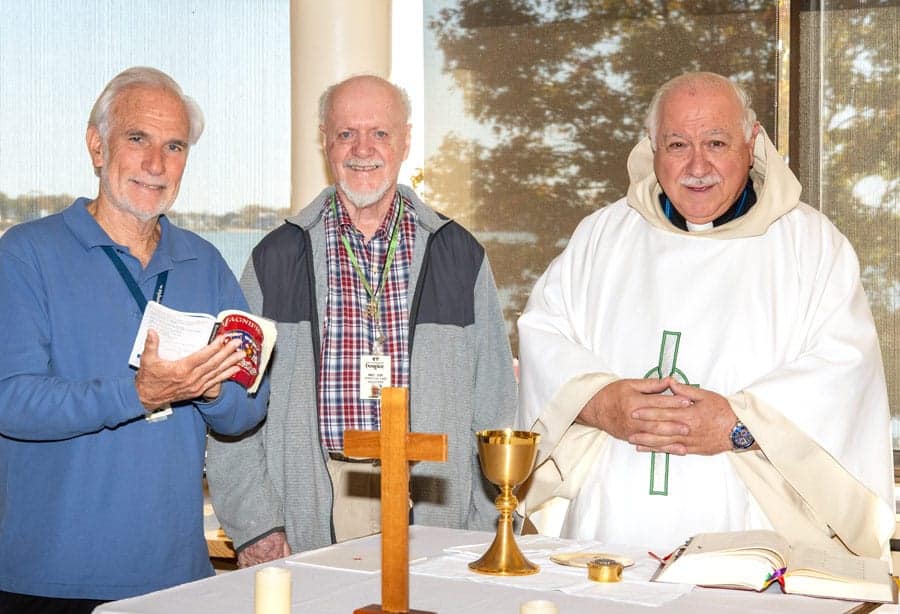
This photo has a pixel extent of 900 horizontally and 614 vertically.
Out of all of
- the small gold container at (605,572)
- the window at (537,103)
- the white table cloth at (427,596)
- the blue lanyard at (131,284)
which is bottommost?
the white table cloth at (427,596)

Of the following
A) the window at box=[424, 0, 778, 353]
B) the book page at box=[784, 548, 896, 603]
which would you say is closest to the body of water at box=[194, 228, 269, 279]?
the window at box=[424, 0, 778, 353]

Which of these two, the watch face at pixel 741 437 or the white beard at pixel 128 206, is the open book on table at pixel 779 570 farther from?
the white beard at pixel 128 206

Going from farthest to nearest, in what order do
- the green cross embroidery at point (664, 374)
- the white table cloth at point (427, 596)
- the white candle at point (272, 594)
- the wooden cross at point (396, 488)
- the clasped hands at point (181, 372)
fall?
1. the green cross embroidery at point (664, 374)
2. the clasped hands at point (181, 372)
3. the white table cloth at point (427, 596)
4. the wooden cross at point (396, 488)
5. the white candle at point (272, 594)

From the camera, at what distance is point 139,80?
3.29 metres

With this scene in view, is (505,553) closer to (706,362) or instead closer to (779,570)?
(779,570)

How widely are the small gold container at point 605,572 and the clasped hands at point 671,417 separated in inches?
32.9

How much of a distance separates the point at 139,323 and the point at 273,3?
3667 mm

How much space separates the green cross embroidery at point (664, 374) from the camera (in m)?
3.53

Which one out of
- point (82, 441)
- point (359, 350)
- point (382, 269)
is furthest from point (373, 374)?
point (82, 441)

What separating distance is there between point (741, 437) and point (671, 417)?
0.20m

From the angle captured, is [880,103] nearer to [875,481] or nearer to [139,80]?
[875,481]

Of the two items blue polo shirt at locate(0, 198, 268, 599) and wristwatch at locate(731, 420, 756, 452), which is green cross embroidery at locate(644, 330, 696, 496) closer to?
wristwatch at locate(731, 420, 756, 452)

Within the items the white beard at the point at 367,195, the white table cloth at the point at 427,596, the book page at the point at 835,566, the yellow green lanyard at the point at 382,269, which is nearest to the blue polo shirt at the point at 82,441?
the white table cloth at the point at 427,596

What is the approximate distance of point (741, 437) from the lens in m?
3.33
